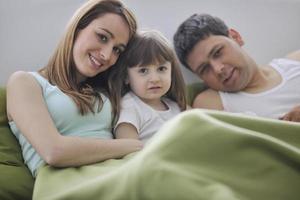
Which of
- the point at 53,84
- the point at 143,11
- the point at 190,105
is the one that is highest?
the point at 143,11

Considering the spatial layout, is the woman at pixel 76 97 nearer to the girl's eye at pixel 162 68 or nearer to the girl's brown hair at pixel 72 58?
the girl's brown hair at pixel 72 58

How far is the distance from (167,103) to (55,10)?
47 cm

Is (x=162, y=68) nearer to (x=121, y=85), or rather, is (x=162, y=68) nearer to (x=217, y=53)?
(x=121, y=85)

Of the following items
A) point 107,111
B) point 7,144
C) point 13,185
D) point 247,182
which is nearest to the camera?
point 247,182

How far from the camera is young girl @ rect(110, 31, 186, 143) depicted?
42.6 inches

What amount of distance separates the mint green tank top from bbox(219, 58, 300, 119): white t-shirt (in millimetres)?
428

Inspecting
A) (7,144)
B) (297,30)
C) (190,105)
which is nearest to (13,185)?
(7,144)

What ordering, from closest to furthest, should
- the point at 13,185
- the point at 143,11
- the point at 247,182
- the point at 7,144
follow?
the point at 247,182
the point at 13,185
the point at 7,144
the point at 143,11

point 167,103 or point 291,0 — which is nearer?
point 167,103

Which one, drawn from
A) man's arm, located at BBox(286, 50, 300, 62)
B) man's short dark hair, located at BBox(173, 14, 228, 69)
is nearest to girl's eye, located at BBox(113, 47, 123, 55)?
man's short dark hair, located at BBox(173, 14, 228, 69)

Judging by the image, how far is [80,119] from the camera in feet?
3.25

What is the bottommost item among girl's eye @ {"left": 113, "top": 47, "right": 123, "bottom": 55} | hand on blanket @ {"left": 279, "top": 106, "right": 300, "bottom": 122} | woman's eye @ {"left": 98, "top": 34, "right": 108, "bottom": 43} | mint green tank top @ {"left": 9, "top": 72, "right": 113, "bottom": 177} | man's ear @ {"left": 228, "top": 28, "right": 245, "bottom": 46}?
hand on blanket @ {"left": 279, "top": 106, "right": 300, "bottom": 122}

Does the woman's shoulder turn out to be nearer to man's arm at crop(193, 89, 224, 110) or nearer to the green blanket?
the green blanket

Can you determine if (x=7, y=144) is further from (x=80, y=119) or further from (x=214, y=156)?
(x=214, y=156)
